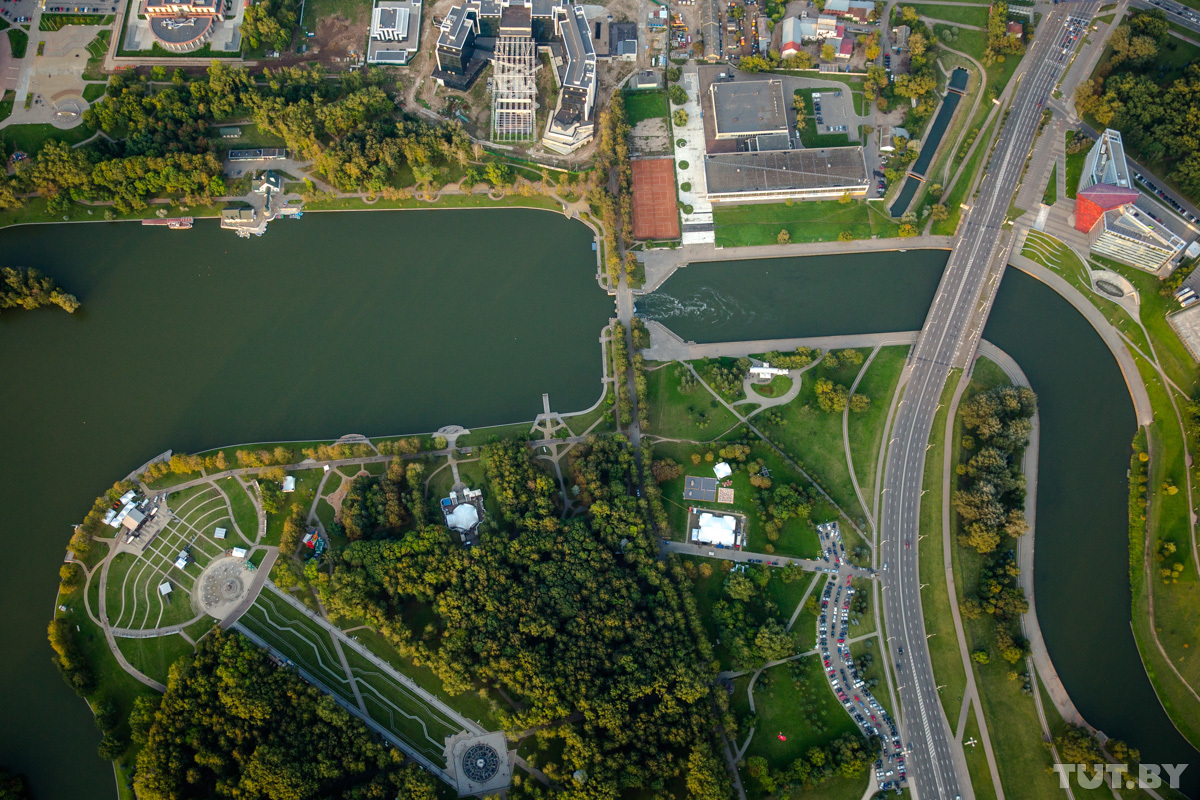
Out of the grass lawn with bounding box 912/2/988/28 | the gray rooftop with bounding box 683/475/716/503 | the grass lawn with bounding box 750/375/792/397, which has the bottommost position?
the gray rooftop with bounding box 683/475/716/503

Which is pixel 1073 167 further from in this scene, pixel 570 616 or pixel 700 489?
pixel 570 616

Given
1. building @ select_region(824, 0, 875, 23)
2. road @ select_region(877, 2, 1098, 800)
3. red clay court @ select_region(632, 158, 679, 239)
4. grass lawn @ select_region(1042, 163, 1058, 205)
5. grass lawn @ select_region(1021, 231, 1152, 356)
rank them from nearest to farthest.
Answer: road @ select_region(877, 2, 1098, 800), grass lawn @ select_region(1021, 231, 1152, 356), grass lawn @ select_region(1042, 163, 1058, 205), red clay court @ select_region(632, 158, 679, 239), building @ select_region(824, 0, 875, 23)

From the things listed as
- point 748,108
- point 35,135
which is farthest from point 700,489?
point 35,135

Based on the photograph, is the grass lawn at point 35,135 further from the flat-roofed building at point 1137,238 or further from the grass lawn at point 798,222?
the flat-roofed building at point 1137,238

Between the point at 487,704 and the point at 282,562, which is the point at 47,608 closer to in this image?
the point at 282,562

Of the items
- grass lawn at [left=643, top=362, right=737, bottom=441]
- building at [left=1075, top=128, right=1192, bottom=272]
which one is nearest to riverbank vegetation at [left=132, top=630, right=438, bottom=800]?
grass lawn at [left=643, top=362, right=737, bottom=441]

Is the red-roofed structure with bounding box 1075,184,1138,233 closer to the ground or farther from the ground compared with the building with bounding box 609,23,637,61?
closer to the ground

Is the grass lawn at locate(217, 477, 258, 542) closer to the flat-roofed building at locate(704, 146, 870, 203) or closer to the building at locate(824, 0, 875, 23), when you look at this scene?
the flat-roofed building at locate(704, 146, 870, 203)

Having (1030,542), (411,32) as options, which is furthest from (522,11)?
(1030,542)
